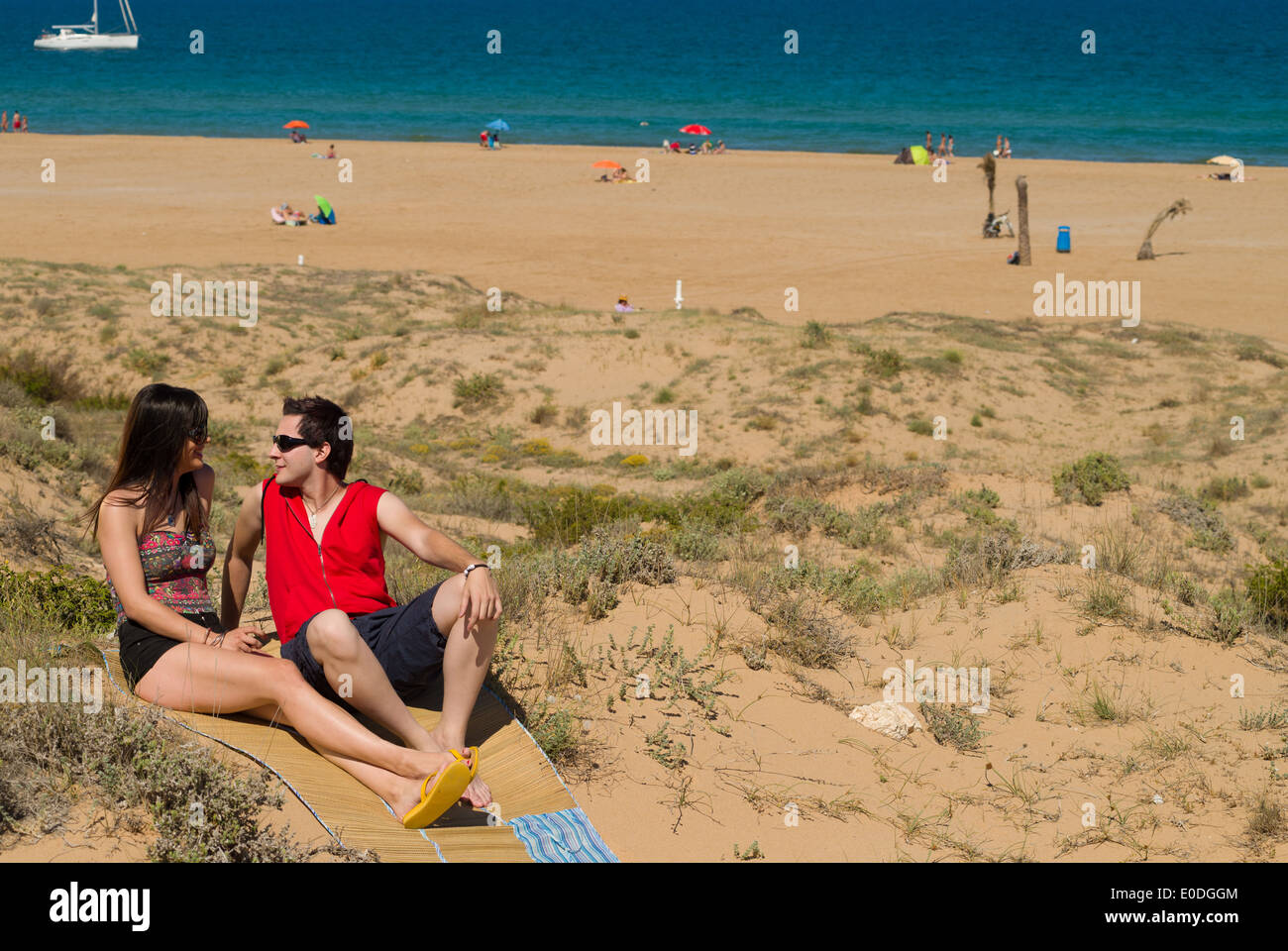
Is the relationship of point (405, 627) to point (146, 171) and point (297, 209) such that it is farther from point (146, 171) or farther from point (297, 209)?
point (146, 171)

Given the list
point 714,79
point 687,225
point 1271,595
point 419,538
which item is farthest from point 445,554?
point 714,79

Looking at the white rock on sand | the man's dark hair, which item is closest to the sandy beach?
the white rock on sand

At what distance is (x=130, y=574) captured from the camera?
4.16m

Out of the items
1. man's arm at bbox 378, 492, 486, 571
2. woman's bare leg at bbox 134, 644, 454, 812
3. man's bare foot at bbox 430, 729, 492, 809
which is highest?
man's arm at bbox 378, 492, 486, 571

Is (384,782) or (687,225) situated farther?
(687,225)

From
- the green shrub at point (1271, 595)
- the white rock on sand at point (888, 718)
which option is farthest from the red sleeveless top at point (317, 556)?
the green shrub at point (1271, 595)

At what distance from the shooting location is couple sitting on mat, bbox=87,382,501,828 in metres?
3.92

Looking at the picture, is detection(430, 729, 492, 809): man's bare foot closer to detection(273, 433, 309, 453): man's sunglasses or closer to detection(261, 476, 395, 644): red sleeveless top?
detection(261, 476, 395, 644): red sleeveless top

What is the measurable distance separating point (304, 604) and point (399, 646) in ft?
1.39

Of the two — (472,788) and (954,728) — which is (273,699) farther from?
(954,728)

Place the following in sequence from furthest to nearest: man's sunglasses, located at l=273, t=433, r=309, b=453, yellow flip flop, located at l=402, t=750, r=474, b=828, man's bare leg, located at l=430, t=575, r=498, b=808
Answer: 1. man's sunglasses, located at l=273, t=433, r=309, b=453
2. man's bare leg, located at l=430, t=575, r=498, b=808
3. yellow flip flop, located at l=402, t=750, r=474, b=828

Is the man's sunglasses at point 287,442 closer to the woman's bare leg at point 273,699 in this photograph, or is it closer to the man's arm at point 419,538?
the man's arm at point 419,538

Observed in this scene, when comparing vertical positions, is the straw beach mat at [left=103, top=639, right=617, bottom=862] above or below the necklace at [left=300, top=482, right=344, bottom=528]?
below


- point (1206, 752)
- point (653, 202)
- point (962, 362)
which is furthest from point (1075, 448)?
point (653, 202)
